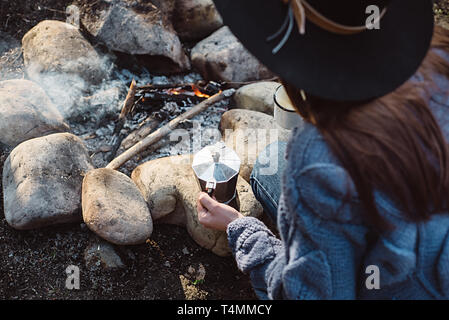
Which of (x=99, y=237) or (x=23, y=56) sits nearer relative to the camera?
(x=99, y=237)

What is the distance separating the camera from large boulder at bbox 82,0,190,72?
11.7ft

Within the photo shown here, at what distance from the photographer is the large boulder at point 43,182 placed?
8.00ft

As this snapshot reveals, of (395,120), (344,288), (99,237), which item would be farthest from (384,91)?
(99,237)

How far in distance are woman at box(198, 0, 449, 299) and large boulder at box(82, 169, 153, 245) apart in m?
1.31

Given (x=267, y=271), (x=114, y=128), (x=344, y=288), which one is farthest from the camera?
(x=114, y=128)

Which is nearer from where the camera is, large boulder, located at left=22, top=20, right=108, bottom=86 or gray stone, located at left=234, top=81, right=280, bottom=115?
large boulder, located at left=22, top=20, right=108, bottom=86

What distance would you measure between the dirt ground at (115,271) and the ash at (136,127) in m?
0.70

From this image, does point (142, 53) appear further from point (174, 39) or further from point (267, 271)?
point (267, 271)

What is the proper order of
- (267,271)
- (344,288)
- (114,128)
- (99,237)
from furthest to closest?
(114,128), (99,237), (267,271), (344,288)

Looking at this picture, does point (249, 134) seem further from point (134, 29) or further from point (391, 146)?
point (391, 146)

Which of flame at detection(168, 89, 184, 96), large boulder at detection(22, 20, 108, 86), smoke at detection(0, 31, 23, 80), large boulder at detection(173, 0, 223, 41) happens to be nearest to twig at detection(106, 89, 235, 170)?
flame at detection(168, 89, 184, 96)

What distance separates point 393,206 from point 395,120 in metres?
0.27

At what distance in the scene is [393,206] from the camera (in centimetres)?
124

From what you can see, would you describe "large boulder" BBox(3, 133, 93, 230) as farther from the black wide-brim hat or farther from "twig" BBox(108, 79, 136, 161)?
the black wide-brim hat
